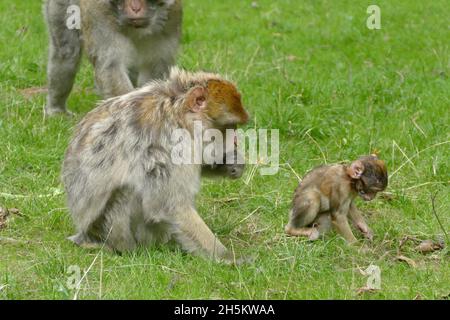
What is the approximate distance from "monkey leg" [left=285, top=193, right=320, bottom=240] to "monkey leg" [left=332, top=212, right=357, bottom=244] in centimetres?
14

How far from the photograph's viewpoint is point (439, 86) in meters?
9.90

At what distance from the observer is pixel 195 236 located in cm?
605

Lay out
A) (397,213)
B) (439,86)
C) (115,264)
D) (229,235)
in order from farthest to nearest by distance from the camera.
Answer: (439,86) < (397,213) < (229,235) < (115,264)

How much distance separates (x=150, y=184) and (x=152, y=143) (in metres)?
0.26

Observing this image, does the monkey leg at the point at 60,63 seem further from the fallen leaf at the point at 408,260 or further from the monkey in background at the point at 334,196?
the fallen leaf at the point at 408,260

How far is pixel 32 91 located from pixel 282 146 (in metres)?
3.01

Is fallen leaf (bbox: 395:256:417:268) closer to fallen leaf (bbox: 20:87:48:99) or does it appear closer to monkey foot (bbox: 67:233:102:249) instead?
monkey foot (bbox: 67:233:102:249)

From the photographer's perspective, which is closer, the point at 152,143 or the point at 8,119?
the point at 152,143

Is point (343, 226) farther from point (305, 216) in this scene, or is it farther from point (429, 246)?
point (429, 246)

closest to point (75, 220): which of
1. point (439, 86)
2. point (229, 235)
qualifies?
point (229, 235)

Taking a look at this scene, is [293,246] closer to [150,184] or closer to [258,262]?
[258,262]

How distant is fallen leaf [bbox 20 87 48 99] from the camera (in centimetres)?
994

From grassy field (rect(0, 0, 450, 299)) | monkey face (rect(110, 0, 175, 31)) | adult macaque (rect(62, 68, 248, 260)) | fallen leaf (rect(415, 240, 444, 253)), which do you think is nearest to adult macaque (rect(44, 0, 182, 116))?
monkey face (rect(110, 0, 175, 31))

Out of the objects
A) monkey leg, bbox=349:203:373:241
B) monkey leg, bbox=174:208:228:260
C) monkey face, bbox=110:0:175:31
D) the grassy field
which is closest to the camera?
the grassy field
